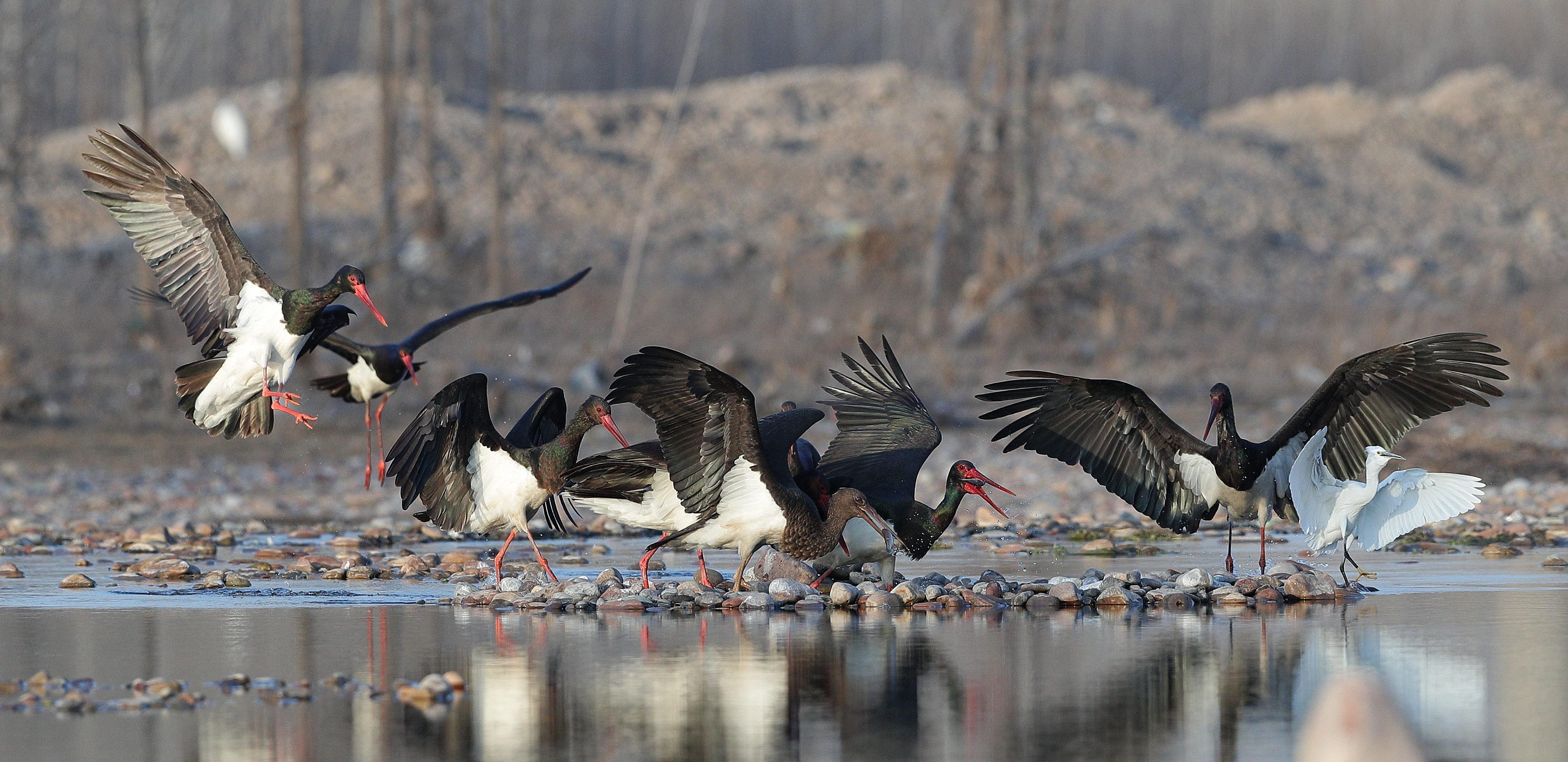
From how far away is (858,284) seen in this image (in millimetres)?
28781

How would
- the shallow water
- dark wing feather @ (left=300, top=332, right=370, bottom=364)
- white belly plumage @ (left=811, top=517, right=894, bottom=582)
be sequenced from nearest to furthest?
the shallow water < white belly plumage @ (left=811, top=517, right=894, bottom=582) < dark wing feather @ (left=300, top=332, right=370, bottom=364)

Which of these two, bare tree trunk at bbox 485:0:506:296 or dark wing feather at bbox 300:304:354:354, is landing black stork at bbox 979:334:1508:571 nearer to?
dark wing feather at bbox 300:304:354:354

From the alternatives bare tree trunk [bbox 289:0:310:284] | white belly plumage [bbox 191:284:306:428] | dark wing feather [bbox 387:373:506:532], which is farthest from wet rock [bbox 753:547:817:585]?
bare tree trunk [bbox 289:0:310:284]

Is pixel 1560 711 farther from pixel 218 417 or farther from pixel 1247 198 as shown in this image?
pixel 1247 198

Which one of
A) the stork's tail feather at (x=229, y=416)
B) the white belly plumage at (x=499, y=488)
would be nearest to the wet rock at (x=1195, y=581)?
the white belly plumage at (x=499, y=488)

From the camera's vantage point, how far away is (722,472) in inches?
374

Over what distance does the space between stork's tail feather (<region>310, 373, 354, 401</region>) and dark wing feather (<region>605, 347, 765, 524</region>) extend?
243 centimetres

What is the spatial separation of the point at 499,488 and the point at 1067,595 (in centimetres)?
321

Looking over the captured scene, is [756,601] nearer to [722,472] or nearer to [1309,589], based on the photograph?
[722,472]

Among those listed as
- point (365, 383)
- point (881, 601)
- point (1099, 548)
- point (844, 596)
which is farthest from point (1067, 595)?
point (365, 383)

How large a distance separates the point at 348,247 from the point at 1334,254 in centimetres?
1686

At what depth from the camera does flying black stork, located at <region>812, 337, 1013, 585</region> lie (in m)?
9.97

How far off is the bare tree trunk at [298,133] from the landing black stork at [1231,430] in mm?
16674

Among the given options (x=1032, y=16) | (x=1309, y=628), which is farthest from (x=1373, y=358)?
(x=1032, y=16)
